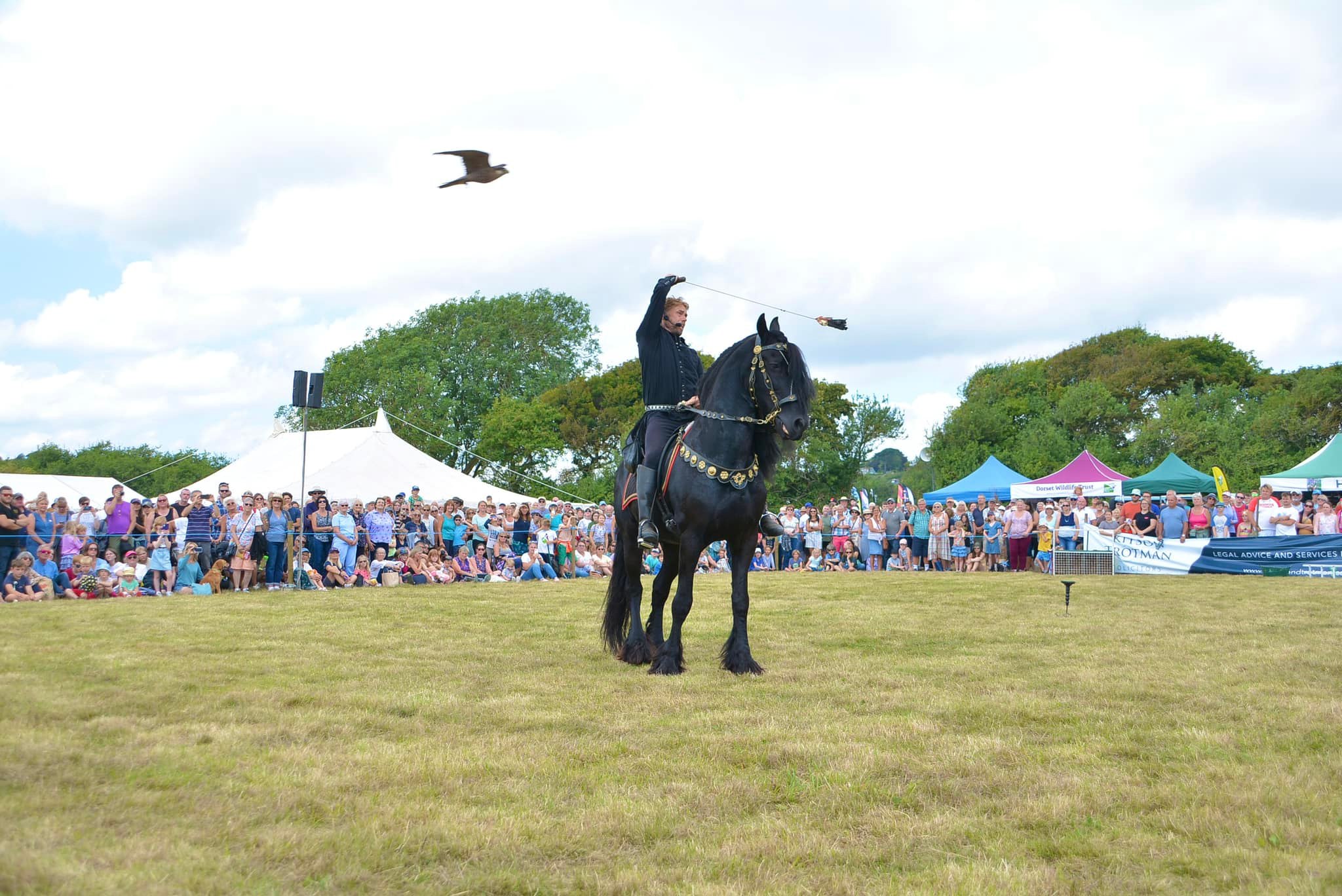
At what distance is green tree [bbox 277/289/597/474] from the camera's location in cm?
5959

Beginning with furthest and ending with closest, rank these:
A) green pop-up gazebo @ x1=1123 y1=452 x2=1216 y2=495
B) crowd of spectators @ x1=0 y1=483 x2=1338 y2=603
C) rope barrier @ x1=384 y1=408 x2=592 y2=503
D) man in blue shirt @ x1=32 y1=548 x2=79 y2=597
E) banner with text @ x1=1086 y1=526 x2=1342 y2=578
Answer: rope barrier @ x1=384 y1=408 x2=592 y2=503 → green pop-up gazebo @ x1=1123 y1=452 x2=1216 y2=495 → banner with text @ x1=1086 y1=526 x2=1342 y2=578 → crowd of spectators @ x1=0 y1=483 x2=1338 y2=603 → man in blue shirt @ x1=32 y1=548 x2=79 y2=597

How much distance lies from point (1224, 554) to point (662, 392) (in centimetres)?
1850

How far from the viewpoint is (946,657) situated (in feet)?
30.0

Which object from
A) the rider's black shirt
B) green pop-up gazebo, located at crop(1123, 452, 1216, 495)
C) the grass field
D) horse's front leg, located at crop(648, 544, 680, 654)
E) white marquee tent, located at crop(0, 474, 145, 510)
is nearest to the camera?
the grass field

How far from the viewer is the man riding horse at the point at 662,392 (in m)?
9.25

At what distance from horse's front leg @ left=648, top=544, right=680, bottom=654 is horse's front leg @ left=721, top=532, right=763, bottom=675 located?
3.00 feet

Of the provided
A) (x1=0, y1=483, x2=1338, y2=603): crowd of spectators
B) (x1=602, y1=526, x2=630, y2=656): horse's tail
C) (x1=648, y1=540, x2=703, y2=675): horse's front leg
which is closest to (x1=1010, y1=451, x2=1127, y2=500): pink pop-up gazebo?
(x1=0, y1=483, x2=1338, y2=603): crowd of spectators

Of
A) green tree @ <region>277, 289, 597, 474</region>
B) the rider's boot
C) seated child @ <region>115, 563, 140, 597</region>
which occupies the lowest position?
seated child @ <region>115, 563, 140, 597</region>

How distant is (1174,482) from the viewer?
35.1 m

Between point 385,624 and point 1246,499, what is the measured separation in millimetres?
22295

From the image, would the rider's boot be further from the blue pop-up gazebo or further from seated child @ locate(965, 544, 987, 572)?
the blue pop-up gazebo

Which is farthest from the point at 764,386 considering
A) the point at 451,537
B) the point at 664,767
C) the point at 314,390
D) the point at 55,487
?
the point at 55,487

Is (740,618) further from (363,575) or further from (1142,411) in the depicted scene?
(1142,411)

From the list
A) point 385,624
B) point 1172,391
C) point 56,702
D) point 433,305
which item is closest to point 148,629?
point 385,624
